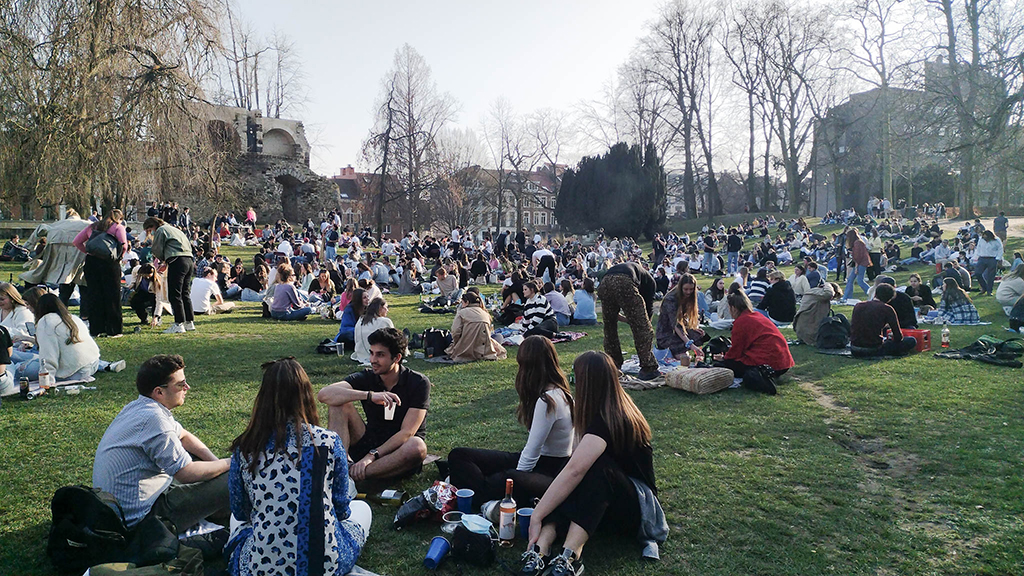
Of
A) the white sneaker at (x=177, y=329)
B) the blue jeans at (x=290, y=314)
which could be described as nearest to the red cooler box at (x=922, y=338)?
the blue jeans at (x=290, y=314)

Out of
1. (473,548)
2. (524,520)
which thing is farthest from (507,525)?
(473,548)

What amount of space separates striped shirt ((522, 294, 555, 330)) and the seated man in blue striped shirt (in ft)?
24.8

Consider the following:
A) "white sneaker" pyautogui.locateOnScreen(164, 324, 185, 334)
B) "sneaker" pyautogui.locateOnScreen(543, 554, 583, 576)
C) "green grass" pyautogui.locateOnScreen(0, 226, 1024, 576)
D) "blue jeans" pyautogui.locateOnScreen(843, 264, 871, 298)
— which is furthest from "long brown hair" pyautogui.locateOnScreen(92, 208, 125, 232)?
"blue jeans" pyautogui.locateOnScreen(843, 264, 871, 298)

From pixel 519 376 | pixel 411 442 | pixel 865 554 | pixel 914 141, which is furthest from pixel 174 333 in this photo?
pixel 914 141

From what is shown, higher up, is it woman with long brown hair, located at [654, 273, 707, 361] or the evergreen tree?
the evergreen tree

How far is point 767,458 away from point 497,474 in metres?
2.36

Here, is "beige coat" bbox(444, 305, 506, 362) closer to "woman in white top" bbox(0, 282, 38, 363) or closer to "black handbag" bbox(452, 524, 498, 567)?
"woman in white top" bbox(0, 282, 38, 363)

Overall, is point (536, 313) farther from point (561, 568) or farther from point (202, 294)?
point (561, 568)

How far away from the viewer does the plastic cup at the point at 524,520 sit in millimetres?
3864

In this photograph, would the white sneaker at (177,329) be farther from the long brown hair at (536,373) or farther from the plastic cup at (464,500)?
the long brown hair at (536,373)

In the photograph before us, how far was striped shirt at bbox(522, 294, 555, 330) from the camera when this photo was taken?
11125mm

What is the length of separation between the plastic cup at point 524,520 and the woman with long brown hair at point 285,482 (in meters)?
1.17

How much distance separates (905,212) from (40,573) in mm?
40646

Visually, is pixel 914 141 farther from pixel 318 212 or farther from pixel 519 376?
pixel 318 212
